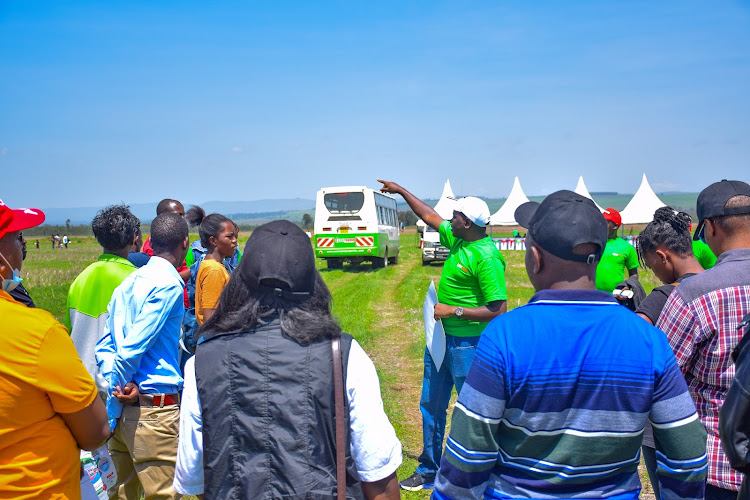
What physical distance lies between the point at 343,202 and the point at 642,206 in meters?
24.5

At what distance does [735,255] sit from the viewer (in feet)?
8.02

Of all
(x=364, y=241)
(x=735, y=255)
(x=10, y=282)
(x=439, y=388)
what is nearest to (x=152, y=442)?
(x=10, y=282)

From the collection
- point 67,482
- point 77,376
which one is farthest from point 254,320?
point 67,482

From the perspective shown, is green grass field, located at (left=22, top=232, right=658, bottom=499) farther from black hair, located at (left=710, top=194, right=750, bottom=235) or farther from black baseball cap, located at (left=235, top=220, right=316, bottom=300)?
black baseball cap, located at (left=235, top=220, right=316, bottom=300)

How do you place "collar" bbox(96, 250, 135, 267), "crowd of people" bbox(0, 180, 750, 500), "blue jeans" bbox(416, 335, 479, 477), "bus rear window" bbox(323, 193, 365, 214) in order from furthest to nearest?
"bus rear window" bbox(323, 193, 365, 214) < "blue jeans" bbox(416, 335, 479, 477) < "collar" bbox(96, 250, 135, 267) < "crowd of people" bbox(0, 180, 750, 500)

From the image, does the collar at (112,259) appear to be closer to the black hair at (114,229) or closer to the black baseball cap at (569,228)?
the black hair at (114,229)

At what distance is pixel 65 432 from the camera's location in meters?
2.06

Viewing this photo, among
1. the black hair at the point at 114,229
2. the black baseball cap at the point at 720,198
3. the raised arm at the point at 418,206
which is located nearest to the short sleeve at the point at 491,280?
the raised arm at the point at 418,206

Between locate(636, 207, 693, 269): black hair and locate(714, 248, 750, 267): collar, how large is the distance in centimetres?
85

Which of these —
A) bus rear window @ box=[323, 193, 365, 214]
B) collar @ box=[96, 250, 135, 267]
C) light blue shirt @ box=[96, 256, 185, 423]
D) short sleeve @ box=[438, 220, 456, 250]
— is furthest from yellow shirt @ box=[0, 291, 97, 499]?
bus rear window @ box=[323, 193, 365, 214]

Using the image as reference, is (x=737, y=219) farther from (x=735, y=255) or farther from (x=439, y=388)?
(x=439, y=388)

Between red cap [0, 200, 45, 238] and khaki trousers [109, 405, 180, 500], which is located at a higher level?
red cap [0, 200, 45, 238]

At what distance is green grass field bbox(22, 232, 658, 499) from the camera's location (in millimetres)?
6352

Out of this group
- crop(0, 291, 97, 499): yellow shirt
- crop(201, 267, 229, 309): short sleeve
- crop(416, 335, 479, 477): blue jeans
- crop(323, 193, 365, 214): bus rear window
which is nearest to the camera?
crop(0, 291, 97, 499): yellow shirt
